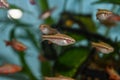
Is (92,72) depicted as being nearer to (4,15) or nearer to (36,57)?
(36,57)

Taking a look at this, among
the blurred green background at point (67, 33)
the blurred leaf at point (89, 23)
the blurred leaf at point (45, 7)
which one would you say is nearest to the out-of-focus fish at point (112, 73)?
the blurred green background at point (67, 33)

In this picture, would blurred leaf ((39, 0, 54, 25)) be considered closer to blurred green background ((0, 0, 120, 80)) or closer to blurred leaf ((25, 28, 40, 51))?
blurred green background ((0, 0, 120, 80))

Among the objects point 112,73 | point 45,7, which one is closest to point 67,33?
point 45,7

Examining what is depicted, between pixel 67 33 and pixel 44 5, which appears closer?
pixel 67 33

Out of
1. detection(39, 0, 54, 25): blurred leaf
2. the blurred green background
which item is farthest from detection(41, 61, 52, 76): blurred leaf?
detection(39, 0, 54, 25): blurred leaf

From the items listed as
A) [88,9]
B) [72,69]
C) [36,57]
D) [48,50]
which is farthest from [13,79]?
[88,9]

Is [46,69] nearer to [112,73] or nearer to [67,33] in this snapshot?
[67,33]

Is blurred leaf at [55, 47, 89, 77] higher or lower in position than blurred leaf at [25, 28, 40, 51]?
lower

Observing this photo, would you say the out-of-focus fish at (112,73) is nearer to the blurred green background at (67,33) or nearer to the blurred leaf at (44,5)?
the blurred green background at (67,33)
